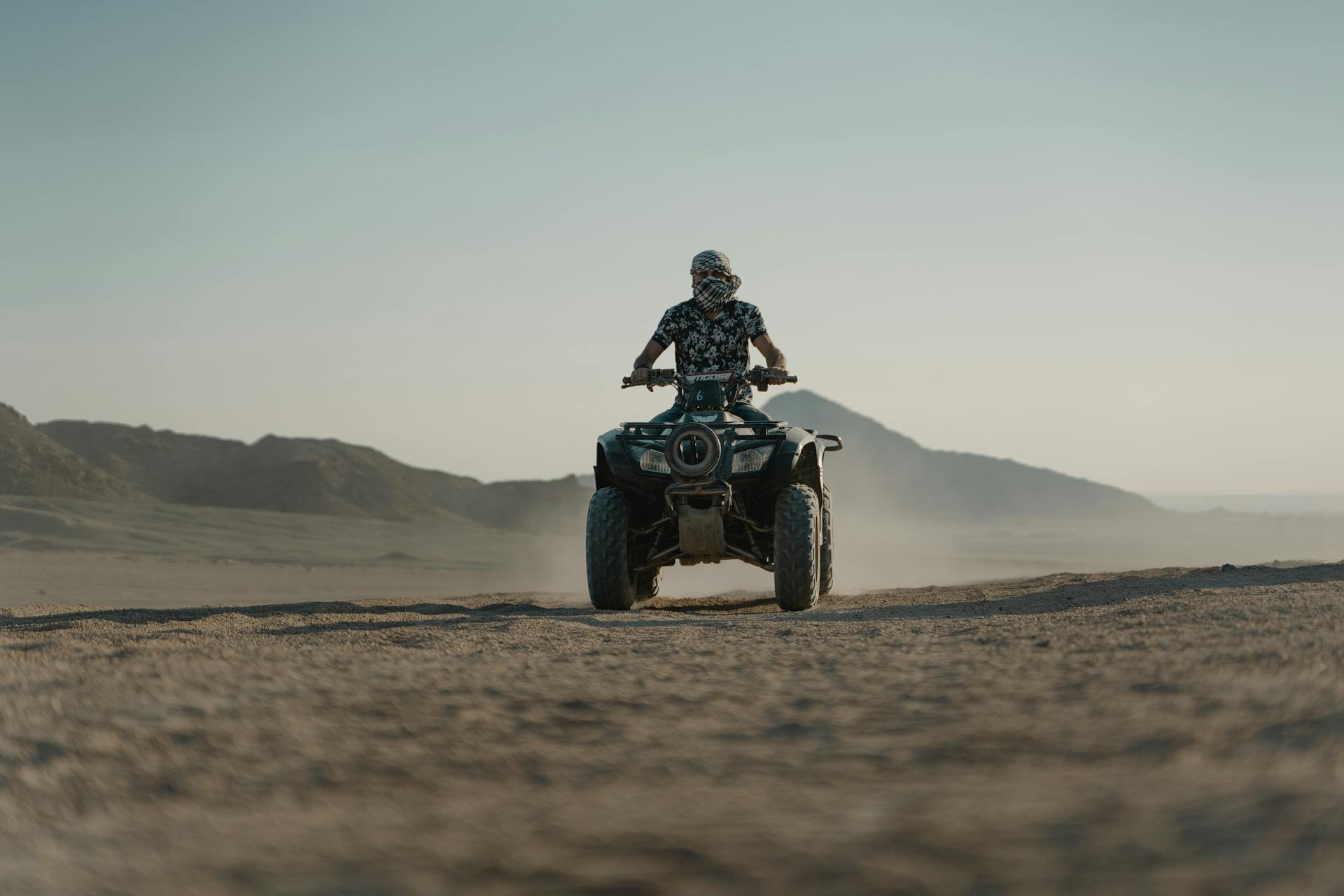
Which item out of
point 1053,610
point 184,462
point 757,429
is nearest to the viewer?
point 1053,610

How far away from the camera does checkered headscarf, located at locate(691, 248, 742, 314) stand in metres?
8.16

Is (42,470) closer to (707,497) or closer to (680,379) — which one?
(680,379)

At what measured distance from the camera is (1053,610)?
6.01 metres

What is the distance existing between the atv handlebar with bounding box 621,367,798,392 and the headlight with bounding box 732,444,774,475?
0.71 metres

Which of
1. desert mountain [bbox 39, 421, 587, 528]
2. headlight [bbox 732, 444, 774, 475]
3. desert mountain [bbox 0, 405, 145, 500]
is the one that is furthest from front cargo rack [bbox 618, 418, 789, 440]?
desert mountain [bbox 39, 421, 587, 528]

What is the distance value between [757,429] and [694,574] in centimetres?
1455

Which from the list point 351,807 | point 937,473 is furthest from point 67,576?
point 937,473

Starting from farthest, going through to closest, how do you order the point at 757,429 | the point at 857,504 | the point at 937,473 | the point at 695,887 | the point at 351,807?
the point at 937,473
the point at 857,504
the point at 757,429
the point at 351,807
the point at 695,887

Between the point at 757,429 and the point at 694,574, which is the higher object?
the point at 757,429

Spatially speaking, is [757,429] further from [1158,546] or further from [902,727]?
[1158,546]

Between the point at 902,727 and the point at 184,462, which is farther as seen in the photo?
the point at 184,462

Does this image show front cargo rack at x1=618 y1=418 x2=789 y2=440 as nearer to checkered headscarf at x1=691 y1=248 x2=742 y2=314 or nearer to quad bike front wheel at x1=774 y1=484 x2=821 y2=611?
quad bike front wheel at x1=774 y1=484 x2=821 y2=611

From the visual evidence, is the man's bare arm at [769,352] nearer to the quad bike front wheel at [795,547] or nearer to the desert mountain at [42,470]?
the quad bike front wheel at [795,547]

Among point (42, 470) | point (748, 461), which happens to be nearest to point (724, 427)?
point (748, 461)
